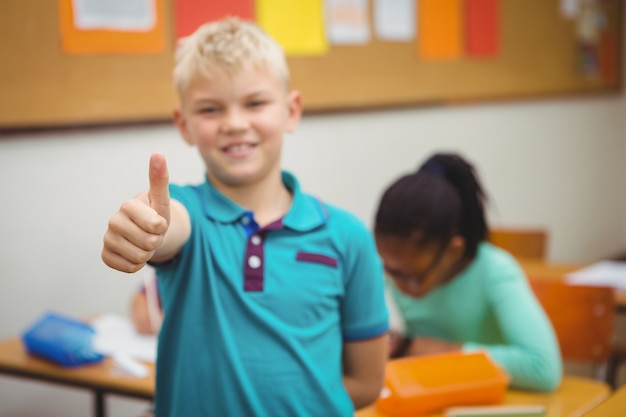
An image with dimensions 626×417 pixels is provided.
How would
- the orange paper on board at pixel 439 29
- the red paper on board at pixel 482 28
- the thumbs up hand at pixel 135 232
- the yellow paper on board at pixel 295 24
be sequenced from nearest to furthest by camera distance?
the thumbs up hand at pixel 135 232 < the yellow paper on board at pixel 295 24 < the orange paper on board at pixel 439 29 < the red paper on board at pixel 482 28

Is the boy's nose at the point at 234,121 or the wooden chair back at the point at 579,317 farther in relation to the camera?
the wooden chair back at the point at 579,317

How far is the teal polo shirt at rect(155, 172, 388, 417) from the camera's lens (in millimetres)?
1288

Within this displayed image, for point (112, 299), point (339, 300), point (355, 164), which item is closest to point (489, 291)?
point (339, 300)

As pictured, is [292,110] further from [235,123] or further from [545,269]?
[545,269]

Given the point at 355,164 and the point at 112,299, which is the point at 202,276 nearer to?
the point at 112,299

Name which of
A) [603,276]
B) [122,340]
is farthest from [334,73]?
[122,340]

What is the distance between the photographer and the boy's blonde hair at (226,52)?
4.42 ft

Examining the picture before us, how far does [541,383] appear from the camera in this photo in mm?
1889

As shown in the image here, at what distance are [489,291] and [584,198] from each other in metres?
3.40

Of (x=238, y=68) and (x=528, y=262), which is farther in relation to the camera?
(x=528, y=262)

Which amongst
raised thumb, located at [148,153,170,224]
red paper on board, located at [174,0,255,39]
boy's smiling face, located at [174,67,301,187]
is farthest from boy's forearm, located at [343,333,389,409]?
red paper on board, located at [174,0,255,39]

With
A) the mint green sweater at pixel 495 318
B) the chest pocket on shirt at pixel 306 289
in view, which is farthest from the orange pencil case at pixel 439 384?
the chest pocket on shirt at pixel 306 289

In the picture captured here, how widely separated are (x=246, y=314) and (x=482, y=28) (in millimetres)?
3053

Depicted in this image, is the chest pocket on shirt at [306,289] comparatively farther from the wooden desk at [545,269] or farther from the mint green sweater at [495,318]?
the wooden desk at [545,269]
